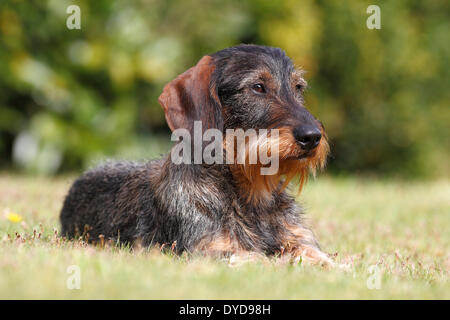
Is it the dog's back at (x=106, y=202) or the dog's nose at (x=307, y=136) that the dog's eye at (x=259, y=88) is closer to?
the dog's nose at (x=307, y=136)

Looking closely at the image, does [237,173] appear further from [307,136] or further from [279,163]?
[307,136]

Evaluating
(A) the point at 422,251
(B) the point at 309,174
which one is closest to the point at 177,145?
(B) the point at 309,174

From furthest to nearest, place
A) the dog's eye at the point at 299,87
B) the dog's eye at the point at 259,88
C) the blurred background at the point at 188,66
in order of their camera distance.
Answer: the blurred background at the point at 188,66, the dog's eye at the point at 299,87, the dog's eye at the point at 259,88

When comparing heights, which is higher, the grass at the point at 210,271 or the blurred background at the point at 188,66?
the blurred background at the point at 188,66

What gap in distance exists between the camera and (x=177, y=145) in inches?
195

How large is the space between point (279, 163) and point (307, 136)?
0.32 m

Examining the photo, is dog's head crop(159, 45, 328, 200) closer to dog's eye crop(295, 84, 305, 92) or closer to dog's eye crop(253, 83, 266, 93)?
dog's eye crop(253, 83, 266, 93)

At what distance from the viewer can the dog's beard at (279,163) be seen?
459 centimetres

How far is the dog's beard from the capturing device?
459 centimetres

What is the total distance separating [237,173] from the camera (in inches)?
191

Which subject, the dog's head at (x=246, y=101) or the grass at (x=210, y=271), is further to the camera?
the dog's head at (x=246, y=101)

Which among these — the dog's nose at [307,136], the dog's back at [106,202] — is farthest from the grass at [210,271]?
the dog's nose at [307,136]

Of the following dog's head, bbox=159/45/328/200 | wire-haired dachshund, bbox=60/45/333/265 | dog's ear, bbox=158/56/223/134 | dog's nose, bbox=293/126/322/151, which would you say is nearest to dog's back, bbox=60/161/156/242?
wire-haired dachshund, bbox=60/45/333/265

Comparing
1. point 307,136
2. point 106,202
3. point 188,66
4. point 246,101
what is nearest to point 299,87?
point 246,101
